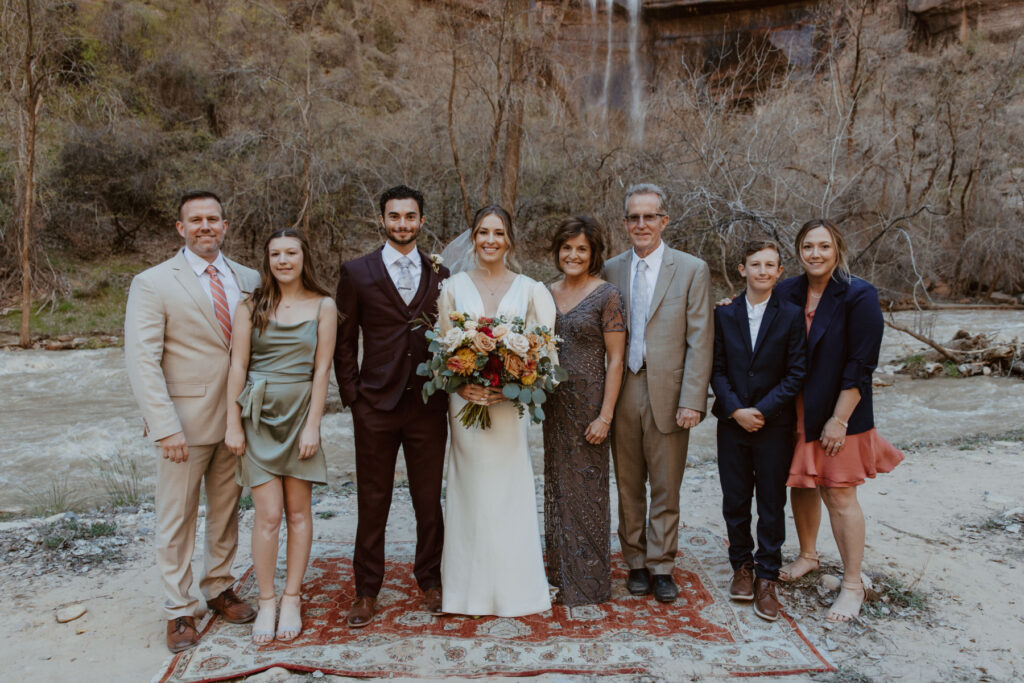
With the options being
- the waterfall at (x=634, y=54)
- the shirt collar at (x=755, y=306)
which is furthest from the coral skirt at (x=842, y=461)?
the waterfall at (x=634, y=54)

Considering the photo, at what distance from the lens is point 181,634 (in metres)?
3.40

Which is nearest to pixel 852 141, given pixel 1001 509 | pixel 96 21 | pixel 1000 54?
pixel 1000 54

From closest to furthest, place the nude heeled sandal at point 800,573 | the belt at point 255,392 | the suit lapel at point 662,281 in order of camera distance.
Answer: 1. the belt at point 255,392
2. the suit lapel at point 662,281
3. the nude heeled sandal at point 800,573

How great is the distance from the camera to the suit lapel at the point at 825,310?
3.57 meters

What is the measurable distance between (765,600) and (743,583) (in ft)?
0.55

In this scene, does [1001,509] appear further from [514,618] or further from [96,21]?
[96,21]

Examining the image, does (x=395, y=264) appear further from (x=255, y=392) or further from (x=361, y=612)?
(x=361, y=612)

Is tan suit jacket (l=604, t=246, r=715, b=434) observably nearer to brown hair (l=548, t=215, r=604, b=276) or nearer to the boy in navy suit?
the boy in navy suit

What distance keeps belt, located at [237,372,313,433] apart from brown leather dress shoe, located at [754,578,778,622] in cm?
282

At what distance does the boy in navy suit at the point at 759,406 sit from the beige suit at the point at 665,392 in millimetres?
140

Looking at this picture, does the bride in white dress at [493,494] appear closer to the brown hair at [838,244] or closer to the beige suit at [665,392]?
the beige suit at [665,392]

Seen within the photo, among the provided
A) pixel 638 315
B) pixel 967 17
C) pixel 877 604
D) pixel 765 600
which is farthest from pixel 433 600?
pixel 967 17

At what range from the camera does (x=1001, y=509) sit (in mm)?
5367

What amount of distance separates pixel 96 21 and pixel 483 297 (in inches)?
1001
